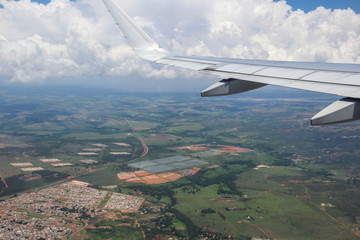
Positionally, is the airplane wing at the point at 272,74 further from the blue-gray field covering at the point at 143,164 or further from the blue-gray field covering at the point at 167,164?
the blue-gray field covering at the point at 143,164

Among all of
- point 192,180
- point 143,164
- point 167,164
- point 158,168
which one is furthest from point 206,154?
point 192,180

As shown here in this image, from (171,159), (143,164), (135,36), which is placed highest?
(135,36)

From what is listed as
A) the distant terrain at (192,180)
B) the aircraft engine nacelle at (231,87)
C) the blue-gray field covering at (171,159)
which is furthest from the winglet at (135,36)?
the blue-gray field covering at (171,159)

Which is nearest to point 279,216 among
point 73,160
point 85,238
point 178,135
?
point 85,238

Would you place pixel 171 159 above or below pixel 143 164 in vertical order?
below

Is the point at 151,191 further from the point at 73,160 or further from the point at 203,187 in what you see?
the point at 73,160

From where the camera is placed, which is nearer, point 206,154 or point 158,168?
point 158,168

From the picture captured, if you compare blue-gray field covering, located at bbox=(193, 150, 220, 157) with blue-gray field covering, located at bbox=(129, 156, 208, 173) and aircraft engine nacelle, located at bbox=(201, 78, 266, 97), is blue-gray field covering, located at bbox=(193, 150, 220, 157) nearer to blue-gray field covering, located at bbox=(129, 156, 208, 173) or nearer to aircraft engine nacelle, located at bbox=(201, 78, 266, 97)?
blue-gray field covering, located at bbox=(129, 156, 208, 173)

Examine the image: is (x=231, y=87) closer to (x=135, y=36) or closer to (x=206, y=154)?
(x=135, y=36)

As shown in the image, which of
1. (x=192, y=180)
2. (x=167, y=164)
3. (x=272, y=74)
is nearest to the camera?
(x=272, y=74)
